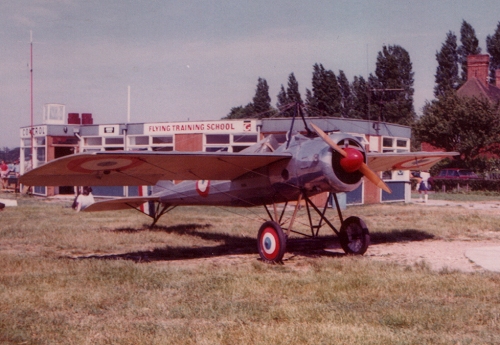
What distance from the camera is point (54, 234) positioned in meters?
13.5

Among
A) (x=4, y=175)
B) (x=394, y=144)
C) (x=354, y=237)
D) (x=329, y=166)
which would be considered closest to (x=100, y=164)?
(x=329, y=166)

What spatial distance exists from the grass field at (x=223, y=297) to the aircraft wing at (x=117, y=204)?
1496 millimetres

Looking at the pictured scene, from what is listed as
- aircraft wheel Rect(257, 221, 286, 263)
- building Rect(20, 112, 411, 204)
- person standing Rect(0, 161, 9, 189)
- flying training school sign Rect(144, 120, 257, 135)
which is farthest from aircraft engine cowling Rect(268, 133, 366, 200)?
person standing Rect(0, 161, 9, 189)

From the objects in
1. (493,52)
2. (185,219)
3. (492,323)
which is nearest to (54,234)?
(185,219)

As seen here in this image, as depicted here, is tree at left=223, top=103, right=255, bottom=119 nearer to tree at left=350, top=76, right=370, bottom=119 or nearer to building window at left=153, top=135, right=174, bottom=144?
tree at left=350, top=76, right=370, bottom=119

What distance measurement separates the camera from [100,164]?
9.45 metres

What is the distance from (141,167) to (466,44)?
7039 centimetres

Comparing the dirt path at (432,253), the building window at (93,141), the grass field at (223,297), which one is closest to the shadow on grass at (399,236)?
the dirt path at (432,253)

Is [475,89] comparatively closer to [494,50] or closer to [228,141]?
[494,50]

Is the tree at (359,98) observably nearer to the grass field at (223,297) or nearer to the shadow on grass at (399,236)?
the shadow on grass at (399,236)

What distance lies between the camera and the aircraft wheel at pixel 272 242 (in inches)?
380

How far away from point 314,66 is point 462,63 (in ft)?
63.3

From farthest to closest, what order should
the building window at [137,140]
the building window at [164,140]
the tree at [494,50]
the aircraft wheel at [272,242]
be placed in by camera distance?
the tree at [494,50], the building window at [137,140], the building window at [164,140], the aircraft wheel at [272,242]

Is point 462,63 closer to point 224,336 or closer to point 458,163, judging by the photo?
point 458,163
